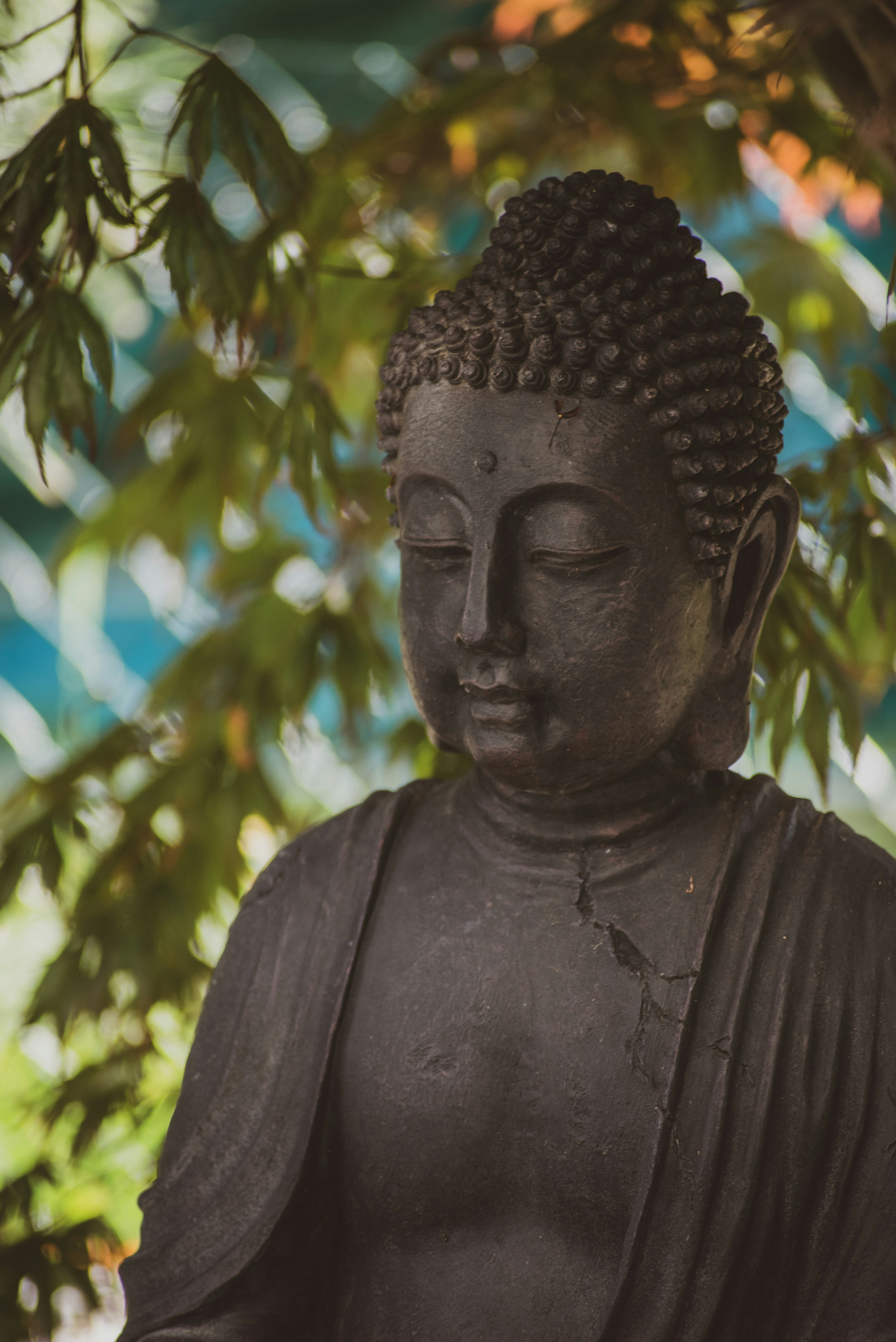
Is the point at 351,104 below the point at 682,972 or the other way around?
the other way around

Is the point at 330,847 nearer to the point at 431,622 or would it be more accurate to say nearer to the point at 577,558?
the point at 431,622

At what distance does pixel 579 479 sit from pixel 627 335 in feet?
0.42

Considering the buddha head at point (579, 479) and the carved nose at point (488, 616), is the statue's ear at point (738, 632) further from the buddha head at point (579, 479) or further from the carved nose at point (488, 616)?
the carved nose at point (488, 616)

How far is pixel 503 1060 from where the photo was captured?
1.23 meters

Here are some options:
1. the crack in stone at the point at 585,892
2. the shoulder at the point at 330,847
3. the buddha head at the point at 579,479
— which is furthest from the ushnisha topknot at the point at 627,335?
the shoulder at the point at 330,847

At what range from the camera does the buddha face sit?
3.88ft

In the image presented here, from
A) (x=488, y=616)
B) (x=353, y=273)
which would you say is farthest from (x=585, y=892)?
(x=353, y=273)

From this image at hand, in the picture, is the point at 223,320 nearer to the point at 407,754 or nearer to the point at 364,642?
the point at 364,642

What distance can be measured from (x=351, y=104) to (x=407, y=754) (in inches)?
70.7

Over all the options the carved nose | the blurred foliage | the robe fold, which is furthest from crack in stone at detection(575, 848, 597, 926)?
the blurred foliage

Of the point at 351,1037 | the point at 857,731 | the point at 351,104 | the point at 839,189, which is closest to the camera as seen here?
the point at 351,1037

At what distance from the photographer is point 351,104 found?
10.9 ft

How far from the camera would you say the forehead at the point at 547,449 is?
3.87ft

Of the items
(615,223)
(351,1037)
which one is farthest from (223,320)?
(351,1037)
